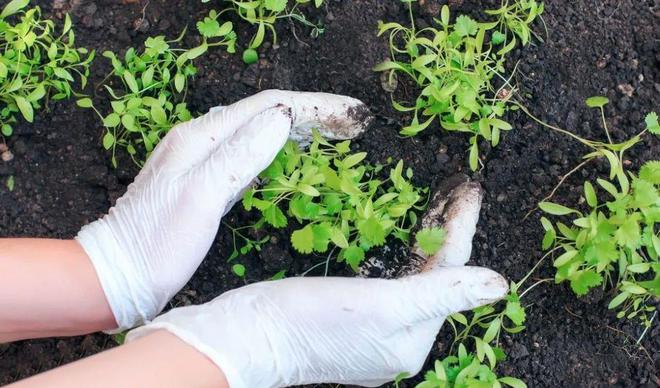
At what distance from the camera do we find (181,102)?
6.91ft

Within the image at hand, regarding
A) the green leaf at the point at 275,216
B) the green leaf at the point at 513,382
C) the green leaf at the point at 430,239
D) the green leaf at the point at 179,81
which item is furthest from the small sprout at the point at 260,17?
the green leaf at the point at 513,382

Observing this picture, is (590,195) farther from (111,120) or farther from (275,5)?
(111,120)

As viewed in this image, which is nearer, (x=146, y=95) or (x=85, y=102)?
(x=85, y=102)

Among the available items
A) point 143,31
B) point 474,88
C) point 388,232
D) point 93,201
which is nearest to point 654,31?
point 474,88

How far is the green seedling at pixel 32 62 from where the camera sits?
2.02 metres

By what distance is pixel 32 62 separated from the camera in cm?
207

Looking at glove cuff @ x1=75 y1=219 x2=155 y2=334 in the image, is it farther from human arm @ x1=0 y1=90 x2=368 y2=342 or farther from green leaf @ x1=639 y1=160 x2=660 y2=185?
green leaf @ x1=639 y1=160 x2=660 y2=185

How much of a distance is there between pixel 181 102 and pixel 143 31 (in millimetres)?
265

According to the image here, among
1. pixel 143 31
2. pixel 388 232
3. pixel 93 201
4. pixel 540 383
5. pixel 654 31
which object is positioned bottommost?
pixel 540 383

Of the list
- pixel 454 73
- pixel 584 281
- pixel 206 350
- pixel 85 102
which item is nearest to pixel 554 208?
pixel 584 281

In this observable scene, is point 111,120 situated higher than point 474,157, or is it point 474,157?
point 111,120

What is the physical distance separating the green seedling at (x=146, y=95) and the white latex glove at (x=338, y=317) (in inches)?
23.0

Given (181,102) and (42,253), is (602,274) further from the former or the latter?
(42,253)

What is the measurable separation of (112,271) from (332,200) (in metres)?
0.62
